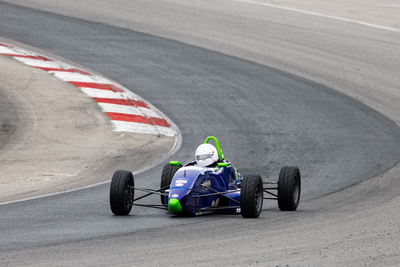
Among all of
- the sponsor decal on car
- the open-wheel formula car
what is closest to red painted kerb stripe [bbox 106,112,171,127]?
the open-wheel formula car

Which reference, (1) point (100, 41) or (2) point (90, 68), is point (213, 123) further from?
(1) point (100, 41)

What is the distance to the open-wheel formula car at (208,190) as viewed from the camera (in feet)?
27.1

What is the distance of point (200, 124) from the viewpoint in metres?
15.5

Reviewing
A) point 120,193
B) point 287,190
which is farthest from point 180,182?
point 287,190

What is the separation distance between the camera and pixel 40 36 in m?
21.4

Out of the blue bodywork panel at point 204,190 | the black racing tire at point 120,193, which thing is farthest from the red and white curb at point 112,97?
the black racing tire at point 120,193

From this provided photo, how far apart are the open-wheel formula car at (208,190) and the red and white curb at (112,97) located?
5400 millimetres

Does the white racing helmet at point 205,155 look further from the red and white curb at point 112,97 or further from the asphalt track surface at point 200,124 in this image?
the red and white curb at point 112,97

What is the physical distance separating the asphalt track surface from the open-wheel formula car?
215mm

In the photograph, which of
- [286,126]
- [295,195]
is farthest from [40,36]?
[295,195]

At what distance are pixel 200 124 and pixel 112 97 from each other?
2664mm

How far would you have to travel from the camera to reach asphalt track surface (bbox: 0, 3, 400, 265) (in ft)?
24.7

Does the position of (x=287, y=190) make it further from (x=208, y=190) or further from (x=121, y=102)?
(x=121, y=102)

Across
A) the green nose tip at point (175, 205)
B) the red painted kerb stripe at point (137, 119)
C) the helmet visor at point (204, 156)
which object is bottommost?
the green nose tip at point (175, 205)
